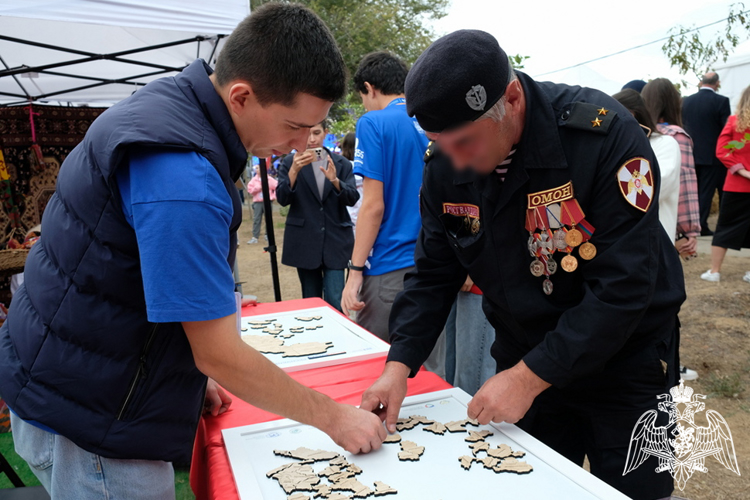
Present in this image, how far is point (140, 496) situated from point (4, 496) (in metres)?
0.78

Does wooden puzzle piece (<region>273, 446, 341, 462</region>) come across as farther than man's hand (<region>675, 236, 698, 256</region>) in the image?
No

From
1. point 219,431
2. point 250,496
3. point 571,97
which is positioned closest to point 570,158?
point 571,97

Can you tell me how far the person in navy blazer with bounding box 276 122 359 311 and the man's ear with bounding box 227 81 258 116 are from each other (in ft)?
10.0

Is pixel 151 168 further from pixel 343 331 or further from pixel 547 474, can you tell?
pixel 343 331

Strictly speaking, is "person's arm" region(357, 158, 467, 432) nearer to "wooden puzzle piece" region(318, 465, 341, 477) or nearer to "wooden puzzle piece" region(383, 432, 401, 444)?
"wooden puzzle piece" region(383, 432, 401, 444)

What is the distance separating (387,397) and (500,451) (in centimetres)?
34

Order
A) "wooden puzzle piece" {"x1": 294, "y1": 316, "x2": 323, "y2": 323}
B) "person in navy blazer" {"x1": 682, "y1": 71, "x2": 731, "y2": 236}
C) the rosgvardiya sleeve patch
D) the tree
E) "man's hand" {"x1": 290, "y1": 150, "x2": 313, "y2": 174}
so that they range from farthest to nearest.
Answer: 1. the tree
2. "person in navy blazer" {"x1": 682, "y1": 71, "x2": 731, "y2": 236}
3. "man's hand" {"x1": 290, "y1": 150, "x2": 313, "y2": 174}
4. "wooden puzzle piece" {"x1": 294, "y1": 316, "x2": 323, "y2": 323}
5. the rosgvardiya sleeve patch

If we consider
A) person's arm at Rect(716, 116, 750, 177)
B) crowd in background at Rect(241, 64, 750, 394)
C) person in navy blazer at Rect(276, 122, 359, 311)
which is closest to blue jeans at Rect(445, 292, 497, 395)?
crowd in background at Rect(241, 64, 750, 394)

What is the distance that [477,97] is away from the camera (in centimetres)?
119

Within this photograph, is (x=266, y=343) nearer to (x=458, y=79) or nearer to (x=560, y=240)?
(x=560, y=240)

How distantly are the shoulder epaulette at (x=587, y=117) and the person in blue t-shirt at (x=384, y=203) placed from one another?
4.63 ft

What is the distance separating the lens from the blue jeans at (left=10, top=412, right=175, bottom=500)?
1.15 metres

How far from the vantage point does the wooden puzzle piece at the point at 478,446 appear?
4.24 ft

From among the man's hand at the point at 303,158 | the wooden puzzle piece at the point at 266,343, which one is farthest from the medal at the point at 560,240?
the man's hand at the point at 303,158
